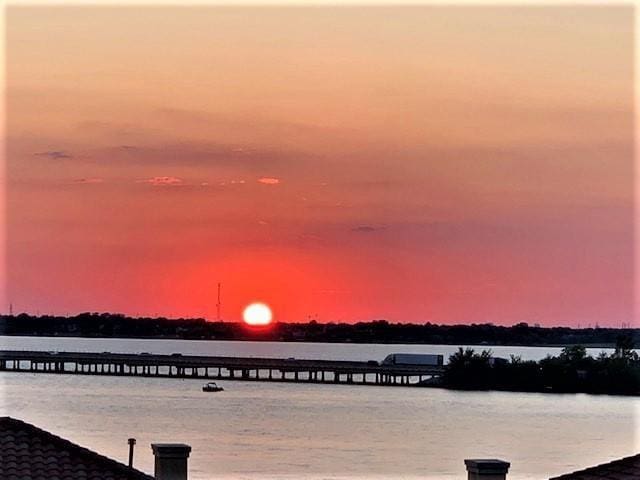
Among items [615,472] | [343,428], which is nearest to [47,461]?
[615,472]

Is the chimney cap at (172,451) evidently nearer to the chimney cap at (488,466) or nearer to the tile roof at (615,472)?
the chimney cap at (488,466)

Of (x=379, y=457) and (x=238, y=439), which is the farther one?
(x=238, y=439)

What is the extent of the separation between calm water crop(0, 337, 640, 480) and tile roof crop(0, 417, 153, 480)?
217ft

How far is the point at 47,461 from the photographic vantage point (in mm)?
22484

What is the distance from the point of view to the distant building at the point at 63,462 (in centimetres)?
2205

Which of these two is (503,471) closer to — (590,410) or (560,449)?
(560,449)

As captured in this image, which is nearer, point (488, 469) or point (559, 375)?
point (488, 469)

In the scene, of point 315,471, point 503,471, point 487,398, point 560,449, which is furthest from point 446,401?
point 503,471

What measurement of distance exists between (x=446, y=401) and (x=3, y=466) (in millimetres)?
160458

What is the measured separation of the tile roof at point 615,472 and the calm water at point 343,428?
68.3 m

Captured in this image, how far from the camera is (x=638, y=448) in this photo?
398 feet

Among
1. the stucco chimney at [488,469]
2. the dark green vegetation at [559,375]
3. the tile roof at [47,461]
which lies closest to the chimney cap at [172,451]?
the tile roof at [47,461]

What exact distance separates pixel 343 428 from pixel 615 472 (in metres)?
120

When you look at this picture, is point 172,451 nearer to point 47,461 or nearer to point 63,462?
point 63,462
